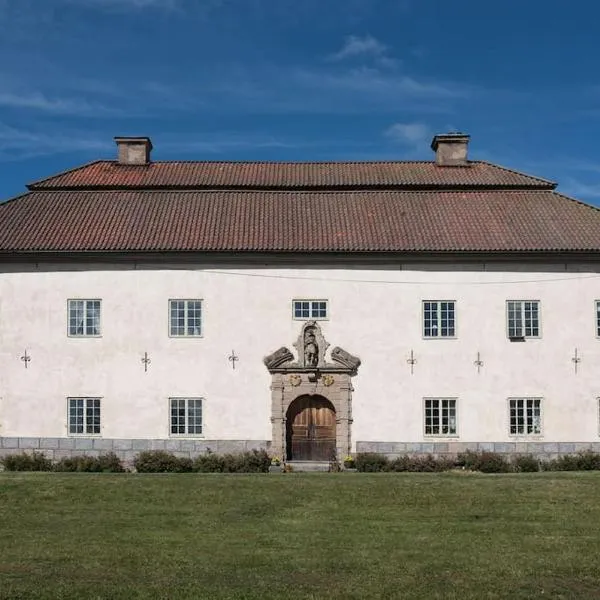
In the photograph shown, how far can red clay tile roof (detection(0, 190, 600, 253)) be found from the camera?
28.0 m

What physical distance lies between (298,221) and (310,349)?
4.40 m

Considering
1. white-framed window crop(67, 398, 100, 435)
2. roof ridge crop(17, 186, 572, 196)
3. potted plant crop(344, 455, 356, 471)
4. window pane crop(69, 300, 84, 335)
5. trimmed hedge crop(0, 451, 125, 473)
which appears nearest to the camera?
trimmed hedge crop(0, 451, 125, 473)

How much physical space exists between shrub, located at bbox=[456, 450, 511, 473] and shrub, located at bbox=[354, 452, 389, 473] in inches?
94.0

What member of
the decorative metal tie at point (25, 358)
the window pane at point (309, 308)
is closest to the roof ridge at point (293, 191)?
the window pane at point (309, 308)

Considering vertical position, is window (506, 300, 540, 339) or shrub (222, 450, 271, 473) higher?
window (506, 300, 540, 339)

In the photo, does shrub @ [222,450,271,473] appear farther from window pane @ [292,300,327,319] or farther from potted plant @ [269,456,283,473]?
window pane @ [292,300,327,319]

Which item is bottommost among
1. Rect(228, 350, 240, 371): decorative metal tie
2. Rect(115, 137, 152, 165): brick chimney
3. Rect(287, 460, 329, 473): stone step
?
Rect(287, 460, 329, 473): stone step

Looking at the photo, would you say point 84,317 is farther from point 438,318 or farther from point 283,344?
point 438,318

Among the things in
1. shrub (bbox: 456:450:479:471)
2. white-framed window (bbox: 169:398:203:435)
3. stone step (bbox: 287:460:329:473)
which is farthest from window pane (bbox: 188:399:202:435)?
shrub (bbox: 456:450:479:471)

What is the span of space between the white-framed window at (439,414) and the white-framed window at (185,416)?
7225 millimetres

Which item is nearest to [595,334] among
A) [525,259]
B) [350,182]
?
[525,259]

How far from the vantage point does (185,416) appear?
2784 cm

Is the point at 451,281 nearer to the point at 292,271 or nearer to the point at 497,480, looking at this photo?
→ the point at 292,271

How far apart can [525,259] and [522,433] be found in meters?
5.55
